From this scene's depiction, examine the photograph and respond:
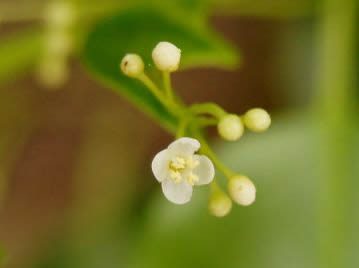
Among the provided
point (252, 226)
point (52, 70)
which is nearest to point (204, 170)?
point (252, 226)

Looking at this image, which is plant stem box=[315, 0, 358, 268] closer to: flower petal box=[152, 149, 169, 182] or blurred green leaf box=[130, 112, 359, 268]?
blurred green leaf box=[130, 112, 359, 268]

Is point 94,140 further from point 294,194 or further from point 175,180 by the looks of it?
point 175,180

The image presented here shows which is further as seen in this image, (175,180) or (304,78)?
(304,78)

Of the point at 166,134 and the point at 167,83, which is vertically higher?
the point at 166,134

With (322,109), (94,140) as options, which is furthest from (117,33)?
(94,140)

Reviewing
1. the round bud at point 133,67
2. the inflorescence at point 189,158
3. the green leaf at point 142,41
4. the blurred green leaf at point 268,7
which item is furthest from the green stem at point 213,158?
the blurred green leaf at point 268,7

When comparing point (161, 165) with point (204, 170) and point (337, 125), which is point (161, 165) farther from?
point (337, 125)

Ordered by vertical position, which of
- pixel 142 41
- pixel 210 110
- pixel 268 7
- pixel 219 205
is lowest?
pixel 219 205
